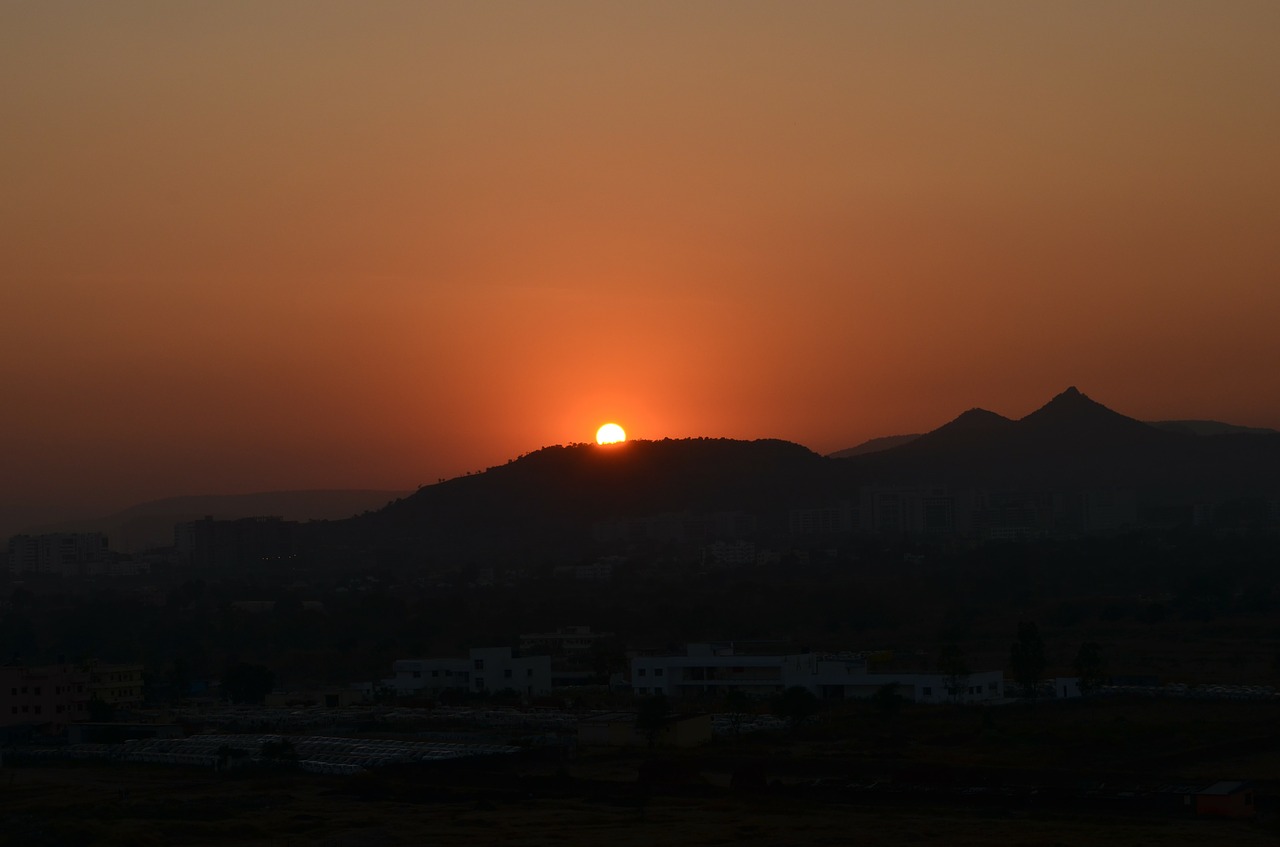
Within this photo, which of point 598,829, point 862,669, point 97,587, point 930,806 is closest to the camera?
point 598,829

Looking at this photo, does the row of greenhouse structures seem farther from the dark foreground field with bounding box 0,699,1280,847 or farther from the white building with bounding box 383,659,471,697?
the white building with bounding box 383,659,471,697

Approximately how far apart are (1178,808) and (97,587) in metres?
125

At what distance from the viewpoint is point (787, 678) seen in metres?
51.1

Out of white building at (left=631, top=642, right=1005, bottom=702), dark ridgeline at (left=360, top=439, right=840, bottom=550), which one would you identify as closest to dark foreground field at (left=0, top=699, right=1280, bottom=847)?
white building at (left=631, top=642, right=1005, bottom=702)

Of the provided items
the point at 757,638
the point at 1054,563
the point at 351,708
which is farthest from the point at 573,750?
the point at 1054,563

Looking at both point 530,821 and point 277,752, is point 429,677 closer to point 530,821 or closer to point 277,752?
point 277,752

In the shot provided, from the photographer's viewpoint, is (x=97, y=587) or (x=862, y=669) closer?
(x=862, y=669)

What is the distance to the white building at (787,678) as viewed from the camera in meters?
46.9

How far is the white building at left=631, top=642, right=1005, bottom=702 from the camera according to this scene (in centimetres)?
4694

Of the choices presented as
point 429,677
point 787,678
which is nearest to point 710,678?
point 787,678

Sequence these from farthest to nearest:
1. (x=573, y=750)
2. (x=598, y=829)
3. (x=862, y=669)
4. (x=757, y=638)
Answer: (x=757, y=638) < (x=862, y=669) < (x=573, y=750) < (x=598, y=829)

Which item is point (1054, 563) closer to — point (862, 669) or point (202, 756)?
point (862, 669)

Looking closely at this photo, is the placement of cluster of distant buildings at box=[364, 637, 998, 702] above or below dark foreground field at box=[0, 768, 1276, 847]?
above

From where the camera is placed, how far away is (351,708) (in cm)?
5072
